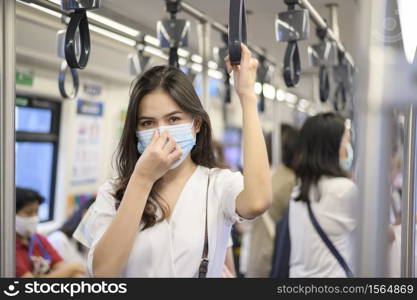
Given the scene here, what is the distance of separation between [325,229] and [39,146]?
297 centimetres

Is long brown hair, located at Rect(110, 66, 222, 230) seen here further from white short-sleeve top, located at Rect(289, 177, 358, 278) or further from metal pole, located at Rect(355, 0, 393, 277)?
white short-sleeve top, located at Rect(289, 177, 358, 278)

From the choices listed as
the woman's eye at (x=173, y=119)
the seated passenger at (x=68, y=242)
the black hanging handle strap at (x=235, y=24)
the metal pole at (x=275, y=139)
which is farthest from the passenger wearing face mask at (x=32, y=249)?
the metal pole at (x=275, y=139)

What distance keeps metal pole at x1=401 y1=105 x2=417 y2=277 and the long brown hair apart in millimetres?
552

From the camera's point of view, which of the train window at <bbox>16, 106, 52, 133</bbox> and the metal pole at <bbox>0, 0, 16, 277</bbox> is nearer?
the metal pole at <bbox>0, 0, 16, 277</bbox>

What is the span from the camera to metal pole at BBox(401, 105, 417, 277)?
1.08m

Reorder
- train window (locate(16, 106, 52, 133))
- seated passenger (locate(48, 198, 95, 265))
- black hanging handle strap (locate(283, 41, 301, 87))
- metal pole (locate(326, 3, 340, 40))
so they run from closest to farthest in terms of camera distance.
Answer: black hanging handle strap (locate(283, 41, 301, 87)) < metal pole (locate(326, 3, 340, 40)) < seated passenger (locate(48, 198, 95, 265)) < train window (locate(16, 106, 52, 133))

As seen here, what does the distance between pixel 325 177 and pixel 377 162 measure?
1.72 metres

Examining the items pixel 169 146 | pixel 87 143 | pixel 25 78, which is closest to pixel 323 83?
pixel 169 146

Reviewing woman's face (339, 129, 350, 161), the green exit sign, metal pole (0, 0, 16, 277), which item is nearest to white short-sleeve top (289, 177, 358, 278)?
woman's face (339, 129, 350, 161)

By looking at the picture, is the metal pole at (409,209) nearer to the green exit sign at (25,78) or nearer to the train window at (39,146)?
the green exit sign at (25,78)

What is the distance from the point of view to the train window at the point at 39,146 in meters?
4.18

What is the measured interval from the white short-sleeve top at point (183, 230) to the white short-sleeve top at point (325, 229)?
1020 millimetres

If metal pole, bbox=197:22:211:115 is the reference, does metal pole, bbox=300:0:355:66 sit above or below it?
above

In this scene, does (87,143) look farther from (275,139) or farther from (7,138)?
(7,138)
